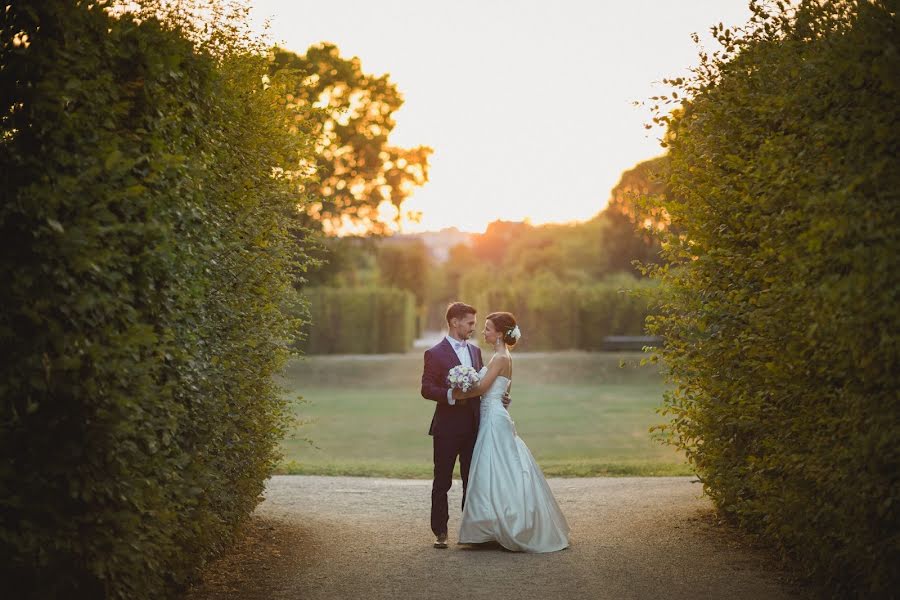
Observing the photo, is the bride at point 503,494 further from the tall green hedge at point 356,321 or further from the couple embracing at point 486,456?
the tall green hedge at point 356,321

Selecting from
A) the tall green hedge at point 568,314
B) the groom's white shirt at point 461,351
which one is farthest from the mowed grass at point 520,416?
the tall green hedge at point 568,314

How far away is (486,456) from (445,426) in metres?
0.47

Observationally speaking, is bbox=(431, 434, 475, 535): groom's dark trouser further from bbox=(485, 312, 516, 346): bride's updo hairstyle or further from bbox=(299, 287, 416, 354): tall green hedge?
bbox=(299, 287, 416, 354): tall green hedge

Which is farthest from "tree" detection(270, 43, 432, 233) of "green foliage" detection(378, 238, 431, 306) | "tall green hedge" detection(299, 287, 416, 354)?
"green foliage" detection(378, 238, 431, 306)

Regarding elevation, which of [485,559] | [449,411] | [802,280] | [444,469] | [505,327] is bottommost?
[485,559]

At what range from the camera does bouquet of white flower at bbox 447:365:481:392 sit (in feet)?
28.1

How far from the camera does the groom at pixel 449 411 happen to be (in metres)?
8.59

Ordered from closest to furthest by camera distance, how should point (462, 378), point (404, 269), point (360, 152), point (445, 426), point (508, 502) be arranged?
point (508, 502) → point (462, 378) → point (445, 426) → point (360, 152) → point (404, 269)

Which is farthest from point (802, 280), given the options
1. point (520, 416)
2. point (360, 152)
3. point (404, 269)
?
point (404, 269)

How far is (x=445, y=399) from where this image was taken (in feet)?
28.6

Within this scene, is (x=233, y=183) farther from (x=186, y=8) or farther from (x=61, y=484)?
(x=61, y=484)

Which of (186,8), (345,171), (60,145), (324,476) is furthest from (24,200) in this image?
(345,171)

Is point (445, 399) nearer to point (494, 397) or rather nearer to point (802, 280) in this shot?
point (494, 397)

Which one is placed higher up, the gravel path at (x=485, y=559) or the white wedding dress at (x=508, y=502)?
the white wedding dress at (x=508, y=502)
